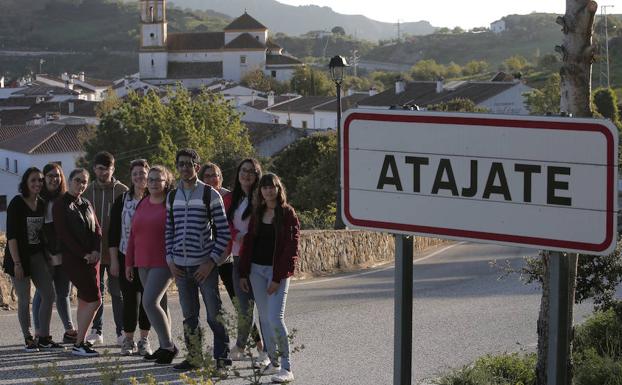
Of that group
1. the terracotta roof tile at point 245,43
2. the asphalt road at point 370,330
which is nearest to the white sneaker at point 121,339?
the asphalt road at point 370,330

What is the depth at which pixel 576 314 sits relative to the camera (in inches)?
461

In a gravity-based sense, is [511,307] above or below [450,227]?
below

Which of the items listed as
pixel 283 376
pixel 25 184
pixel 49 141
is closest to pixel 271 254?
pixel 283 376

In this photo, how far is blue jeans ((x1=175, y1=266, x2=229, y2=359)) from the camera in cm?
860

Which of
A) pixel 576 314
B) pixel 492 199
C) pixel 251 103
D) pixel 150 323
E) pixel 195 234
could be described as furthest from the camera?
pixel 251 103

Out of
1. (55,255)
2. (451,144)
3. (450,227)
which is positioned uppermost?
(451,144)

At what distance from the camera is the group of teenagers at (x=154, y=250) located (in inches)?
328

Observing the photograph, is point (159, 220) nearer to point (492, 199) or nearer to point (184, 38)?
point (492, 199)

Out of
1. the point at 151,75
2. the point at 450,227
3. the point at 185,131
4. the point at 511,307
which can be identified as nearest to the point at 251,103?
the point at 185,131

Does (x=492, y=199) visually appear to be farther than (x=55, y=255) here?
No

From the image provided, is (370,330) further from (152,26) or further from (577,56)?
(152,26)

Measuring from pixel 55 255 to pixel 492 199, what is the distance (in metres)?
6.48

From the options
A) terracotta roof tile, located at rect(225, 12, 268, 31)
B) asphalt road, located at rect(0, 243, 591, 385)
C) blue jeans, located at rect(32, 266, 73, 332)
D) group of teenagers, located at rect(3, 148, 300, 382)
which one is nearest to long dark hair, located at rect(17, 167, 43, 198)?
group of teenagers, located at rect(3, 148, 300, 382)

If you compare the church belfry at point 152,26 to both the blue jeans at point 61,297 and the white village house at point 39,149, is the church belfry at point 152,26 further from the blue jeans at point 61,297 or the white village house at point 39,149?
the blue jeans at point 61,297
